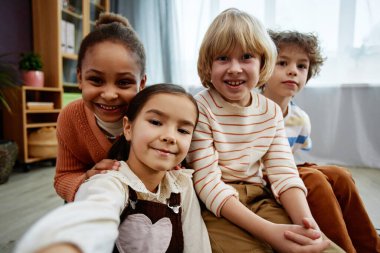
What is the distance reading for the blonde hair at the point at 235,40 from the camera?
0.77 meters

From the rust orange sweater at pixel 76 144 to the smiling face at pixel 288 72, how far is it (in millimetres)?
658

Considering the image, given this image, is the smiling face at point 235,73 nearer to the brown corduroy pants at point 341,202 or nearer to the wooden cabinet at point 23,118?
the brown corduroy pants at point 341,202

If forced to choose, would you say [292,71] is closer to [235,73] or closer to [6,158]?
[235,73]

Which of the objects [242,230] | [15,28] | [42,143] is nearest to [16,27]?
[15,28]

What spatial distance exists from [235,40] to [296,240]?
21.1 inches

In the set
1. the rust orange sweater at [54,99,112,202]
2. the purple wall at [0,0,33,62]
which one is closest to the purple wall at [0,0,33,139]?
the purple wall at [0,0,33,62]

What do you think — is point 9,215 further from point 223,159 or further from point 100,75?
point 223,159

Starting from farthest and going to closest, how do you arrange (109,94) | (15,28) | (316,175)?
(15,28), (316,175), (109,94)

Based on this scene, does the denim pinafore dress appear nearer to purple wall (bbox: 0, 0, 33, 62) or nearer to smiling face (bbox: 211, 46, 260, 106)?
smiling face (bbox: 211, 46, 260, 106)

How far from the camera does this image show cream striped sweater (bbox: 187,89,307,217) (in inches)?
29.7

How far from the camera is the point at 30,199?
1.61m

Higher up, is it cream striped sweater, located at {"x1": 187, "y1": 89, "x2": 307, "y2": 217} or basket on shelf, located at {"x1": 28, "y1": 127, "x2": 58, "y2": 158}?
cream striped sweater, located at {"x1": 187, "y1": 89, "x2": 307, "y2": 217}

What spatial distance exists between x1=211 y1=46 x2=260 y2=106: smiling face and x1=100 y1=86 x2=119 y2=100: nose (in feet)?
0.95

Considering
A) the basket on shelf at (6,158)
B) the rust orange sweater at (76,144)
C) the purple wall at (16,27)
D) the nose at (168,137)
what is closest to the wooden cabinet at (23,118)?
the basket on shelf at (6,158)
